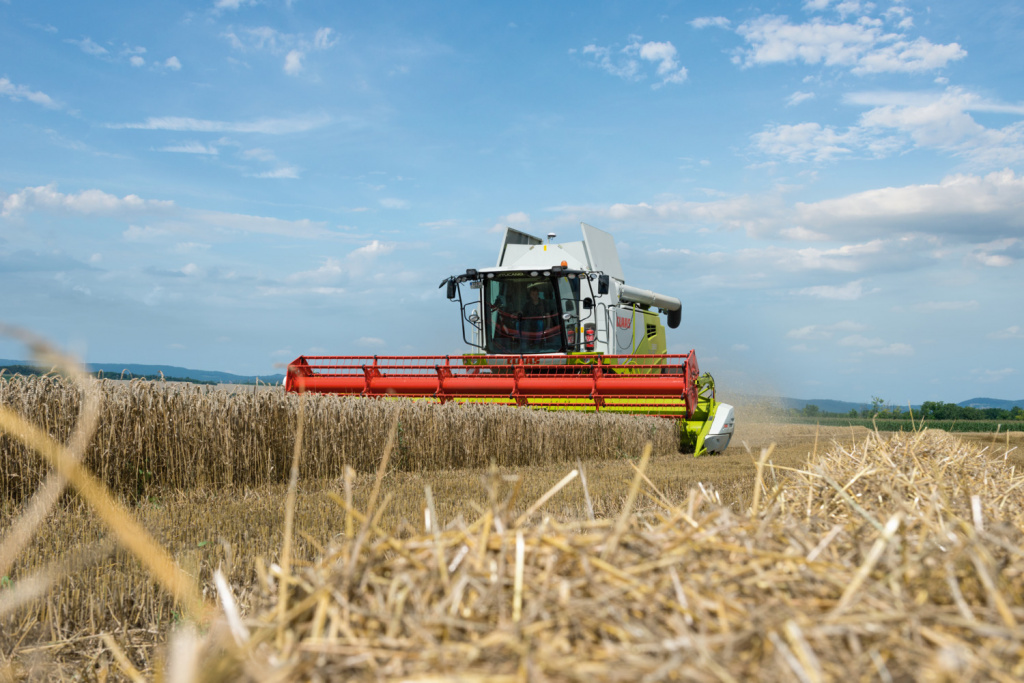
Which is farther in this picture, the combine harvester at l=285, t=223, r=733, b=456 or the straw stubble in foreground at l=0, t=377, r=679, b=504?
the combine harvester at l=285, t=223, r=733, b=456

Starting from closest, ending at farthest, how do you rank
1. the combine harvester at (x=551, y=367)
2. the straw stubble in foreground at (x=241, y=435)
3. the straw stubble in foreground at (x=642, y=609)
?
the straw stubble in foreground at (x=642, y=609), the straw stubble in foreground at (x=241, y=435), the combine harvester at (x=551, y=367)

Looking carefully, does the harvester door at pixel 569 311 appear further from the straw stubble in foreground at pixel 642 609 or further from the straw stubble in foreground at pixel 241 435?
the straw stubble in foreground at pixel 642 609

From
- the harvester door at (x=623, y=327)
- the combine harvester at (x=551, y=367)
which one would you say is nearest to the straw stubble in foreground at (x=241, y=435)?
the combine harvester at (x=551, y=367)

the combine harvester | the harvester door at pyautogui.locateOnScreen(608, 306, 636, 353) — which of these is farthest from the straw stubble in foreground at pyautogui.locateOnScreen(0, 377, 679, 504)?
the harvester door at pyautogui.locateOnScreen(608, 306, 636, 353)

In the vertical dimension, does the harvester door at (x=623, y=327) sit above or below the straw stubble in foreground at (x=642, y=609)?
above

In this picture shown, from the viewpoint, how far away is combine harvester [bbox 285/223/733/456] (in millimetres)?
12805

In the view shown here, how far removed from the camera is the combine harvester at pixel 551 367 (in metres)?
12.8

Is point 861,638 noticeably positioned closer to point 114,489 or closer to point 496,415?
point 114,489

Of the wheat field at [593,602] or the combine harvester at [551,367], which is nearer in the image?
the wheat field at [593,602]

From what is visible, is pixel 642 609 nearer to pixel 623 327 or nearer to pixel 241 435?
pixel 241 435

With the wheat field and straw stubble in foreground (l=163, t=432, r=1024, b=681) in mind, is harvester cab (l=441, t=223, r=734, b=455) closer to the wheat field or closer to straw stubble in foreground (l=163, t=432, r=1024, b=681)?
the wheat field

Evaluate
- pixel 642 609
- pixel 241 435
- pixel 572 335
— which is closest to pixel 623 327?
pixel 572 335

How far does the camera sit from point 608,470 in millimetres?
9914

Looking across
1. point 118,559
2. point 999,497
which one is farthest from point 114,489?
point 999,497
